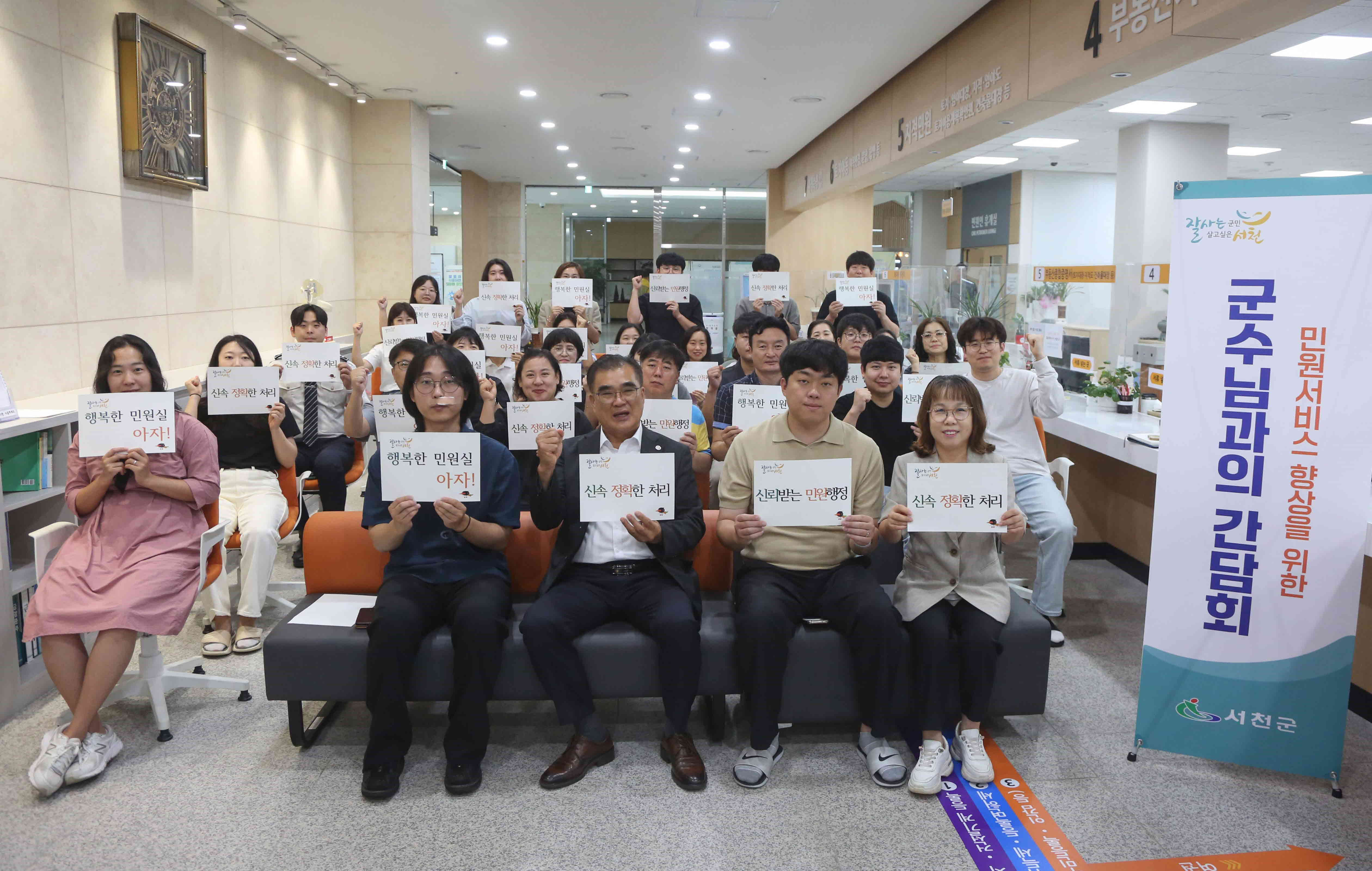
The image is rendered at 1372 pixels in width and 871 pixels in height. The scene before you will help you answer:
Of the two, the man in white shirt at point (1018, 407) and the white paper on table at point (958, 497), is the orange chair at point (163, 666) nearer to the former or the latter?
the white paper on table at point (958, 497)

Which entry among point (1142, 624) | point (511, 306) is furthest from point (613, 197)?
point (1142, 624)

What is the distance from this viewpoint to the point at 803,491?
9.25 feet

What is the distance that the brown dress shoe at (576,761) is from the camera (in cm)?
272

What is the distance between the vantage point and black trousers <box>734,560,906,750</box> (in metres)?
2.76

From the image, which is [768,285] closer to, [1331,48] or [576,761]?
[1331,48]

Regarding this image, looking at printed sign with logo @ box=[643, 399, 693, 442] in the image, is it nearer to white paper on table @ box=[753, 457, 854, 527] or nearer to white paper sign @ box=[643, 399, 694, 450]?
white paper sign @ box=[643, 399, 694, 450]

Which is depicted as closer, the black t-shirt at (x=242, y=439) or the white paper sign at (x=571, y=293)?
the black t-shirt at (x=242, y=439)

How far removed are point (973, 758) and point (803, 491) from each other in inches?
38.2

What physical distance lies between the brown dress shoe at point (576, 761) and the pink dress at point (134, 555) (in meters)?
1.36

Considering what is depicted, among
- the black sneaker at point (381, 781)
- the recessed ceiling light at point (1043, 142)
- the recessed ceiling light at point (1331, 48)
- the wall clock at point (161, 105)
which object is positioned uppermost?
the recessed ceiling light at point (1043, 142)

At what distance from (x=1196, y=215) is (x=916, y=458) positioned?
3.58 feet

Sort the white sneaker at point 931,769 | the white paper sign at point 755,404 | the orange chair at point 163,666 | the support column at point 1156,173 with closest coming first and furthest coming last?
1. the white sneaker at point 931,769
2. the orange chair at point 163,666
3. the white paper sign at point 755,404
4. the support column at point 1156,173

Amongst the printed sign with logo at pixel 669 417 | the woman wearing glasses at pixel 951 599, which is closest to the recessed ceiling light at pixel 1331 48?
the woman wearing glasses at pixel 951 599

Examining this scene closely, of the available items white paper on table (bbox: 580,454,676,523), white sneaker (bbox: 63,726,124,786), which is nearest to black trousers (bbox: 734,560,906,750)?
white paper on table (bbox: 580,454,676,523)
